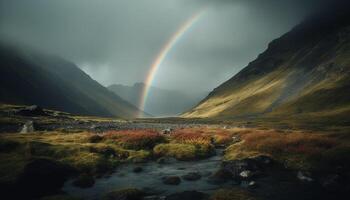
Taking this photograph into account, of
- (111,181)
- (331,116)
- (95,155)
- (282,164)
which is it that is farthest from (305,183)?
(331,116)

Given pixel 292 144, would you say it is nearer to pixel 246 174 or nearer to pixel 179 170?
pixel 246 174

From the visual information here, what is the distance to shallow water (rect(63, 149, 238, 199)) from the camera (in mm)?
32625

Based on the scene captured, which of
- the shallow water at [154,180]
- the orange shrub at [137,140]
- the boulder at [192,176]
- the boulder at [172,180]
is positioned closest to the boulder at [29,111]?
the orange shrub at [137,140]

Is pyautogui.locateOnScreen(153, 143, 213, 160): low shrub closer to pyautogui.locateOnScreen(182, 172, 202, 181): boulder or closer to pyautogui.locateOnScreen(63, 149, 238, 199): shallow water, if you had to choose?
pyautogui.locateOnScreen(63, 149, 238, 199): shallow water

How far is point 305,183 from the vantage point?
1346 inches

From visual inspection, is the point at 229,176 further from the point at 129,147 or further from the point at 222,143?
the point at 222,143

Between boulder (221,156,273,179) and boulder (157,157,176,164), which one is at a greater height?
boulder (157,157,176,164)

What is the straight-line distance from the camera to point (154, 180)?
3716cm

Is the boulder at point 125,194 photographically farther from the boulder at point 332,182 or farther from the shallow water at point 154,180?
the boulder at point 332,182

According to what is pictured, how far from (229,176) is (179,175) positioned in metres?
6.28

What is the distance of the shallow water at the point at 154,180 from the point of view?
1284 inches

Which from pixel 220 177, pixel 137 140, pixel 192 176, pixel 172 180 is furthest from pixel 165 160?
pixel 220 177

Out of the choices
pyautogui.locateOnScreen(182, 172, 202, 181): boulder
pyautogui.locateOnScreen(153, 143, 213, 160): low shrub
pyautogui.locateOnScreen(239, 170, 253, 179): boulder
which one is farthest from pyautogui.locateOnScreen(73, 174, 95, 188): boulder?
pyautogui.locateOnScreen(153, 143, 213, 160): low shrub

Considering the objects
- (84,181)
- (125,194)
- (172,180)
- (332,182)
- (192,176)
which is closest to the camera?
(125,194)
